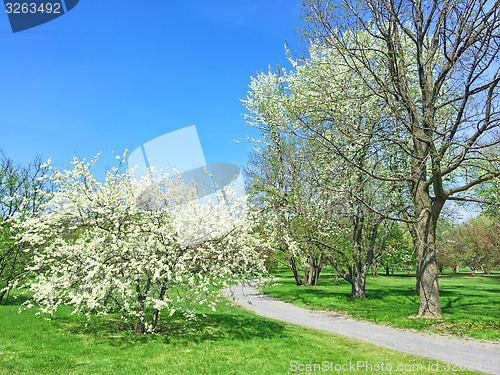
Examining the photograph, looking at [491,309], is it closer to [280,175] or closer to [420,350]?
[420,350]

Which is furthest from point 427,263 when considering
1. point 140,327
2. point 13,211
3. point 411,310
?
point 13,211

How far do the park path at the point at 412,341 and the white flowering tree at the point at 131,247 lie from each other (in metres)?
1.43

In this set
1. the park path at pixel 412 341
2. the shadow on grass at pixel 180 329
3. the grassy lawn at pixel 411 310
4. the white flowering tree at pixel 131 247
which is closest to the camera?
the park path at pixel 412 341

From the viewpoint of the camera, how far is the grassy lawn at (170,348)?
309 inches

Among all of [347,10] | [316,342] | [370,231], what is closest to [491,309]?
[370,231]

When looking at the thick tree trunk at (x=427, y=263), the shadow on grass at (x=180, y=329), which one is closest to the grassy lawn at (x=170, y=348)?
the shadow on grass at (x=180, y=329)

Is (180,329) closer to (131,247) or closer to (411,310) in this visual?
(131,247)

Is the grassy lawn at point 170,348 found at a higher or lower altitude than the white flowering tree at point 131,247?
lower

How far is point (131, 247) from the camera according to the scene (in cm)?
993

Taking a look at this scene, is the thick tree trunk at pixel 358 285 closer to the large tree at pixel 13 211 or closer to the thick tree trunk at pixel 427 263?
the thick tree trunk at pixel 427 263

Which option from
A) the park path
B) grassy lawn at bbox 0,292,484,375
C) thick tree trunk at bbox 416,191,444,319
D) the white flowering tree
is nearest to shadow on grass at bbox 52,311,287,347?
grassy lawn at bbox 0,292,484,375

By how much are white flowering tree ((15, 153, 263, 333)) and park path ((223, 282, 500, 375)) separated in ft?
4.68

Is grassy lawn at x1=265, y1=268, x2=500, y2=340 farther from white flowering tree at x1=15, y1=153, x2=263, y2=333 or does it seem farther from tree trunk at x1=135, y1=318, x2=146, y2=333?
tree trunk at x1=135, y1=318, x2=146, y2=333

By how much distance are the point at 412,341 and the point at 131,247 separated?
961cm
